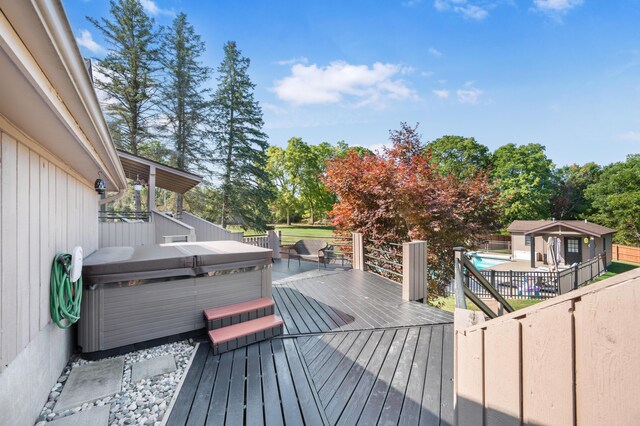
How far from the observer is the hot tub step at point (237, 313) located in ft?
11.1

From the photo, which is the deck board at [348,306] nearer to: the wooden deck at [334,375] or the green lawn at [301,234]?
the wooden deck at [334,375]

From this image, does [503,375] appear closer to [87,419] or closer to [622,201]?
[87,419]

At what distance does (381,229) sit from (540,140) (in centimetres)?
3492

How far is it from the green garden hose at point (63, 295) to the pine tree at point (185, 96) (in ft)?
43.1

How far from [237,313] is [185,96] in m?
16.3

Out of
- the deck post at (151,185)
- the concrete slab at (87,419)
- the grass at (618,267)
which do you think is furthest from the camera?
the grass at (618,267)

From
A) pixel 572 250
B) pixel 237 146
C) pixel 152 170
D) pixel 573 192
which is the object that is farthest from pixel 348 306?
pixel 573 192

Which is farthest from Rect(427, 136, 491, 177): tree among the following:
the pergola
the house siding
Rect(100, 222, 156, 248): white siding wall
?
Rect(100, 222, 156, 248): white siding wall

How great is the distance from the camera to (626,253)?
1852cm

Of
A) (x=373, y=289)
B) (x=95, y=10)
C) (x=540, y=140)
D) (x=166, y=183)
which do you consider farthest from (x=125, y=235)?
(x=540, y=140)

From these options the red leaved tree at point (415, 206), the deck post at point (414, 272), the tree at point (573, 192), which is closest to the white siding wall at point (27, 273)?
the deck post at point (414, 272)

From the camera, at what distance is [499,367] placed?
1.02 m

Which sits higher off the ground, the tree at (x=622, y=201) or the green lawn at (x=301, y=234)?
the tree at (x=622, y=201)

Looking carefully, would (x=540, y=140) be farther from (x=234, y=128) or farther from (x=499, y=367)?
(x=499, y=367)
